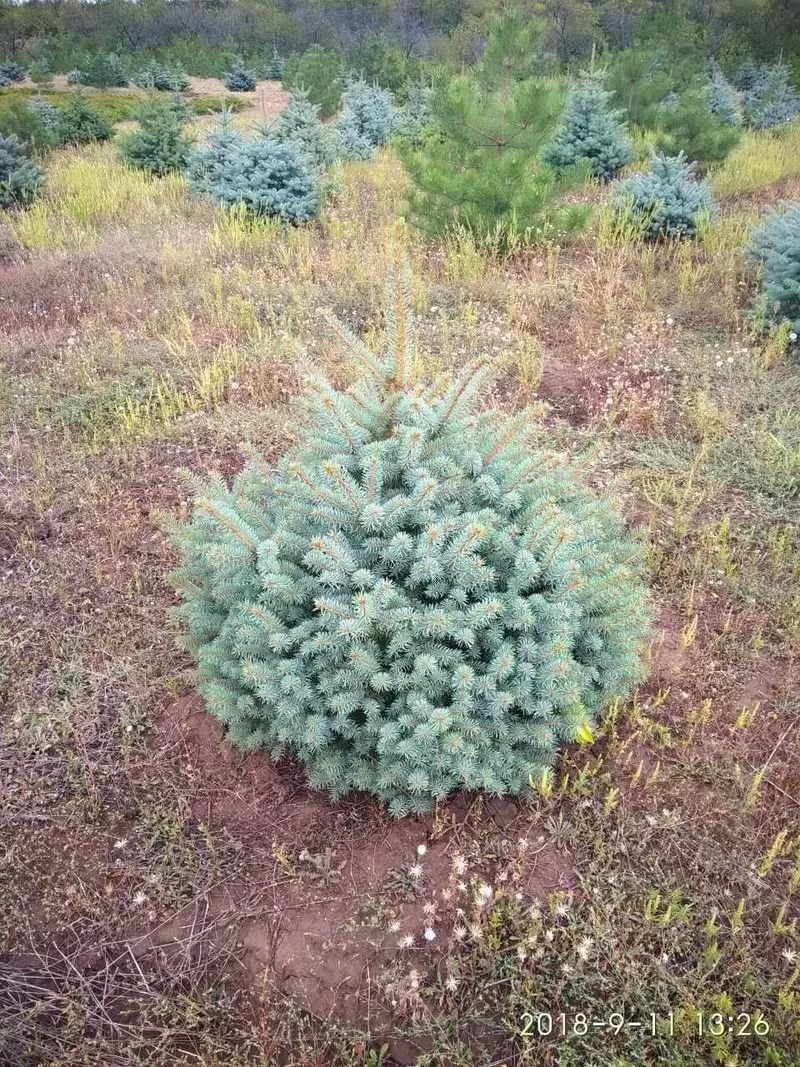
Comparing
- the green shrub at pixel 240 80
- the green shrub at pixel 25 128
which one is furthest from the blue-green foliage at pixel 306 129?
the green shrub at pixel 240 80

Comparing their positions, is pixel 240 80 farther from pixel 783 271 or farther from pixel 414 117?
pixel 783 271

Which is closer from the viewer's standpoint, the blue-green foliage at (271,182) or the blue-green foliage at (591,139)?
the blue-green foliage at (271,182)

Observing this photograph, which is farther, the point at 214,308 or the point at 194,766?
the point at 214,308

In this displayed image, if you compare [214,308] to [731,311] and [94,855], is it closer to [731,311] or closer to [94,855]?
[731,311]

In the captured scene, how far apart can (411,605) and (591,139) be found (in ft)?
35.6

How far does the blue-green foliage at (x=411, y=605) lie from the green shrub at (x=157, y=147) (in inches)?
449

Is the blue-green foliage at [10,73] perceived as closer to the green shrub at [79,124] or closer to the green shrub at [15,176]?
the green shrub at [79,124]

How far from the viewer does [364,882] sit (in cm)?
230

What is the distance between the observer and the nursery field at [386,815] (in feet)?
6.55

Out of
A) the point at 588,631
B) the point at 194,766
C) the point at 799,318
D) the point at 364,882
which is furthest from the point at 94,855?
the point at 799,318

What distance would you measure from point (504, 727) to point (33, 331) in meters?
5.60

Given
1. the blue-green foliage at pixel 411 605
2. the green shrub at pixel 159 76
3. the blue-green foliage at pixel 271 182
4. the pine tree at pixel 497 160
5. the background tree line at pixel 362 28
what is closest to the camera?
the blue-green foliage at pixel 411 605

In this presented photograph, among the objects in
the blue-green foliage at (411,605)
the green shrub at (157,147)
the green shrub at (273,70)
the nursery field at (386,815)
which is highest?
the green shrub at (273,70)

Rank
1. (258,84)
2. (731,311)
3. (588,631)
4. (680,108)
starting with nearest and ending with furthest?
(588,631) → (731,311) → (680,108) → (258,84)
